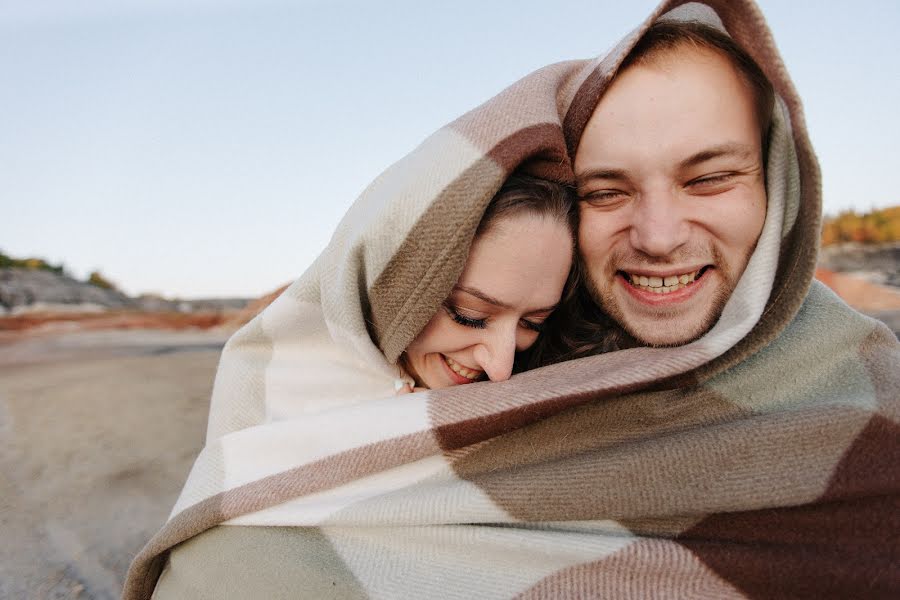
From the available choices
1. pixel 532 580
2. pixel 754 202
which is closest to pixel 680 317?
pixel 754 202

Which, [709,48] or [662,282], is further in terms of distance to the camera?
[662,282]

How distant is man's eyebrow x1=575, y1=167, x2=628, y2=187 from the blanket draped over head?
3.2 inches

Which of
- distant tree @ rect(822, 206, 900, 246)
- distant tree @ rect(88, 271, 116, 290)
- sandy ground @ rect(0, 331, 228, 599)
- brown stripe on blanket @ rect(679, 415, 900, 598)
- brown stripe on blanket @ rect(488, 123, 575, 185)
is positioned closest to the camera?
brown stripe on blanket @ rect(679, 415, 900, 598)

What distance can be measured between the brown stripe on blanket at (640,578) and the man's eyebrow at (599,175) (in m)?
1.05

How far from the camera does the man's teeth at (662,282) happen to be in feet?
6.44

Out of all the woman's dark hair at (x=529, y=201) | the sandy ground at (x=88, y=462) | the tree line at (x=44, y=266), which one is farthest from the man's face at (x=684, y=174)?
the tree line at (x=44, y=266)

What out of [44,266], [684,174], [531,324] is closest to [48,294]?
[44,266]

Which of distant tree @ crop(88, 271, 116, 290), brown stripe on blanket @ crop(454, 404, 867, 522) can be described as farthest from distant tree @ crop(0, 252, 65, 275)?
brown stripe on blanket @ crop(454, 404, 867, 522)

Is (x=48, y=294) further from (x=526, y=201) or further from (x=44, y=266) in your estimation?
(x=526, y=201)

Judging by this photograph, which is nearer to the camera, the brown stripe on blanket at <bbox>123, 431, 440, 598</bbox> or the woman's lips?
the brown stripe on blanket at <bbox>123, 431, 440, 598</bbox>

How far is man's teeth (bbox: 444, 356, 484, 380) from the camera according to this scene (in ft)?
6.65

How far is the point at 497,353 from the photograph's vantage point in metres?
1.91

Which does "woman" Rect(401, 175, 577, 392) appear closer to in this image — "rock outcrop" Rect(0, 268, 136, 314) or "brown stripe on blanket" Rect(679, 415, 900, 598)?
"brown stripe on blanket" Rect(679, 415, 900, 598)

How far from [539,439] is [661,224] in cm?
74
